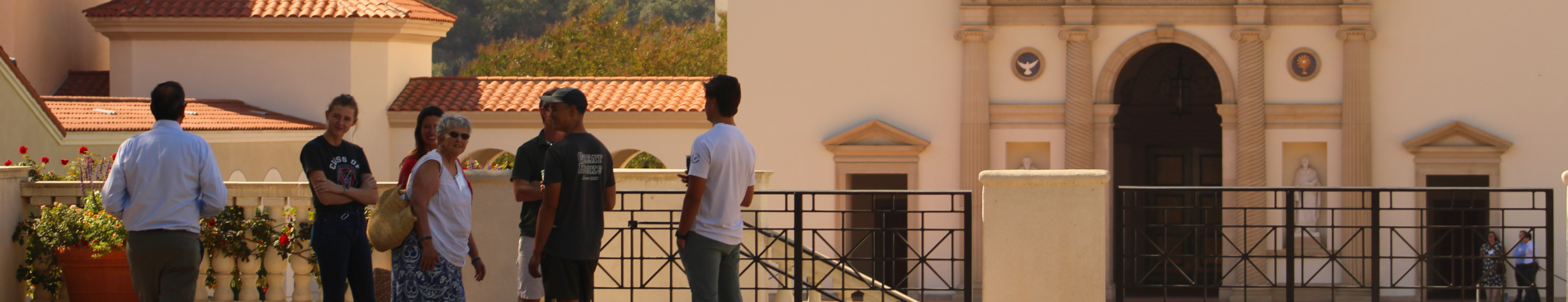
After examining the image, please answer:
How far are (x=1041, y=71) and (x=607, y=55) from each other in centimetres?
2059

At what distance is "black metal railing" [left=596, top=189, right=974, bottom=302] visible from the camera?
262 inches

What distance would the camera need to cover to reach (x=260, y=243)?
6891 millimetres

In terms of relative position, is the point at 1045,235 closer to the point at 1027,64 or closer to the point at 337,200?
the point at 337,200

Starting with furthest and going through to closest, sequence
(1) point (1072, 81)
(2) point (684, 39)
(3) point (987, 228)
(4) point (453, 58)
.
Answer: (4) point (453, 58), (2) point (684, 39), (1) point (1072, 81), (3) point (987, 228)

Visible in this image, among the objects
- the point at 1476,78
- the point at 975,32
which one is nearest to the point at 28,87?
the point at 975,32

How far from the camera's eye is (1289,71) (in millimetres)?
18141

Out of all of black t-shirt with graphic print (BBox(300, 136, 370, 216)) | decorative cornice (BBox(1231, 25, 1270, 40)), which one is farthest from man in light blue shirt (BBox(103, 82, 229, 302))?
decorative cornice (BBox(1231, 25, 1270, 40))

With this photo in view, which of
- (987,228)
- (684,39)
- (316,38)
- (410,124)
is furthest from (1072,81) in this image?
(684,39)

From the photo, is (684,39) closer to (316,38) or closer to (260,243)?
(316,38)

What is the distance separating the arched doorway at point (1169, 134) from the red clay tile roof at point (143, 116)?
41.2ft

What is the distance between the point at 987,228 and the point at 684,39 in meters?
32.7

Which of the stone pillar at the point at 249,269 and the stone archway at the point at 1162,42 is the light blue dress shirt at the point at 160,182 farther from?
the stone archway at the point at 1162,42

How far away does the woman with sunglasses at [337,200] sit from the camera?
5.42 meters

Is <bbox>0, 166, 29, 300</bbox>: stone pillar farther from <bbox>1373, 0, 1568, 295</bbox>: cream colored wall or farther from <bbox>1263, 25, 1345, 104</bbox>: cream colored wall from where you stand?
<bbox>1373, 0, 1568, 295</bbox>: cream colored wall
